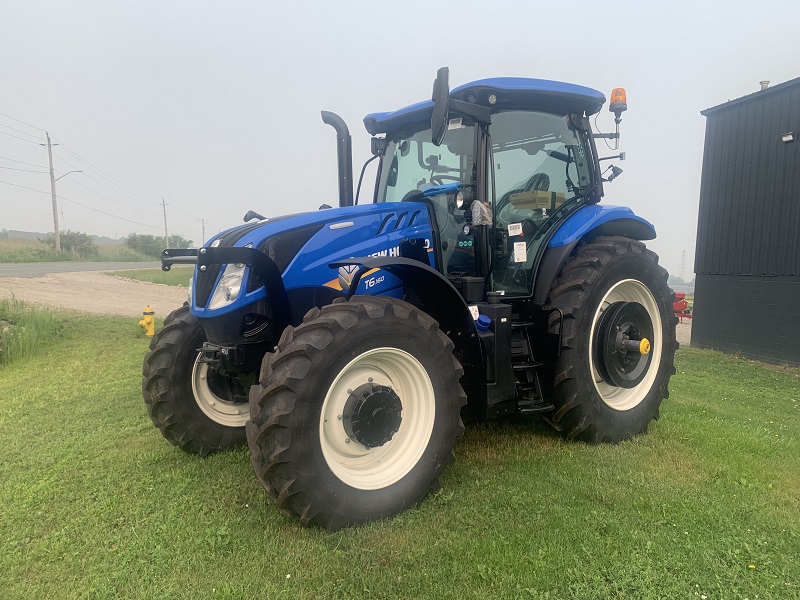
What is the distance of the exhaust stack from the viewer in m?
4.10

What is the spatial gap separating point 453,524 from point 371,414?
685mm

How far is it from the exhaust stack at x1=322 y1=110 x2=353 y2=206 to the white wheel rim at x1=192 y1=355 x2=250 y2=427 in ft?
5.78

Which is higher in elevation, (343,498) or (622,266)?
(622,266)

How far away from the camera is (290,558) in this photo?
2367 mm

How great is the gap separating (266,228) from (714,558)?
2.84 metres

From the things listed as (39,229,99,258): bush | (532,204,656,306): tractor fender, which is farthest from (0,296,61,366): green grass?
(39,229,99,258): bush

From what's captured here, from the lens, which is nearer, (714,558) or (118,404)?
(714,558)

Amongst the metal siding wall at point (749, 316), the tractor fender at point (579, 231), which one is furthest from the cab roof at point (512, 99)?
the metal siding wall at point (749, 316)

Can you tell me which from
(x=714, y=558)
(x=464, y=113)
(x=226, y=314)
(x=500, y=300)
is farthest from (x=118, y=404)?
(x=714, y=558)

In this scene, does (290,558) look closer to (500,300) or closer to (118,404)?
(500,300)

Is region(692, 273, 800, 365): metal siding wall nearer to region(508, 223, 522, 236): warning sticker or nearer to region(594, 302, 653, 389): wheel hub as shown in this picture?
region(594, 302, 653, 389): wheel hub

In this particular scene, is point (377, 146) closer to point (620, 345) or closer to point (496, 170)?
point (496, 170)

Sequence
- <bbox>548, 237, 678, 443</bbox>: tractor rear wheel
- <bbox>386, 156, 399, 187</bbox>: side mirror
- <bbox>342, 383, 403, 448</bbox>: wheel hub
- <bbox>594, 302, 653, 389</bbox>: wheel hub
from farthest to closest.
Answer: <bbox>386, 156, 399, 187</bbox>: side mirror
<bbox>594, 302, 653, 389</bbox>: wheel hub
<bbox>548, 237, 678, 443</bbox>: tractor rear wheel
<bbox>342, 383, 403, 448</bbox>: wheel hub

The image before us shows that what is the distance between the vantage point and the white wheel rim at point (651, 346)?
12.8 feet
